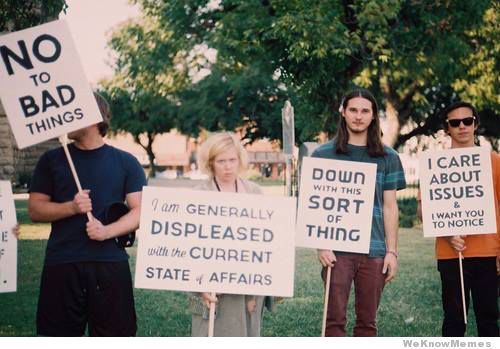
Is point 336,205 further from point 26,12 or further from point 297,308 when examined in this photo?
point 26,12

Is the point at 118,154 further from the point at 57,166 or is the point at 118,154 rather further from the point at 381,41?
the point at 381,41

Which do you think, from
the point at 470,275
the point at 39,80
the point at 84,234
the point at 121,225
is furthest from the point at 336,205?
the point at 39,80

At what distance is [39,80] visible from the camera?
3.96 m

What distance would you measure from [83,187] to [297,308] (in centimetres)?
378

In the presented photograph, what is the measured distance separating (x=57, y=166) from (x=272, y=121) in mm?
19345

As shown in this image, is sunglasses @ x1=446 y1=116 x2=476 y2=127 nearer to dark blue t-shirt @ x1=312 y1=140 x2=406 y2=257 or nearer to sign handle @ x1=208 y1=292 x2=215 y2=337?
dark blue t-shirt @ x1=312 y1=140 x2=406 y2=257

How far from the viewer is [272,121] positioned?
22969mm

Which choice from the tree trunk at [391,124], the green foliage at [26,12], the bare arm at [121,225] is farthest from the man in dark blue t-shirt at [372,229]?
the tree trunk at [391,124]

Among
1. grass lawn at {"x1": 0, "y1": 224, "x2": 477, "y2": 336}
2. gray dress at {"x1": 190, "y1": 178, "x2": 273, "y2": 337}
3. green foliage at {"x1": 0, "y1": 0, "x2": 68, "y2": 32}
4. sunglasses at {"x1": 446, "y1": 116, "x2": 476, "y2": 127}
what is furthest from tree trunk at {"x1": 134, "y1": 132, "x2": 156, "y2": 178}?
gray dress at {"x1": 190, "y1": 178, "x2": 273, "y2": 337}

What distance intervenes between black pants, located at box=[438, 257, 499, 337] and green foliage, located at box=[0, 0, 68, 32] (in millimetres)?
3562

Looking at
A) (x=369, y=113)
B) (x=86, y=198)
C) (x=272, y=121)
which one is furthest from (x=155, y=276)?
(x=272, y=121)

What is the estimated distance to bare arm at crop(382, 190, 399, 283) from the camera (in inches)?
163

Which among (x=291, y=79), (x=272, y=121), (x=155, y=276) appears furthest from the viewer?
(x=272, y=121)
